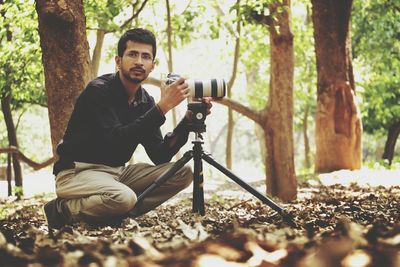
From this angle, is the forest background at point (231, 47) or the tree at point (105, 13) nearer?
the forest background at point (231, 47)

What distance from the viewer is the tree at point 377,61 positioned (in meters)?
13.8

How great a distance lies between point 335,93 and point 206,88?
267 inches

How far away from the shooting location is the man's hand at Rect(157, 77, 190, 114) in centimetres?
359

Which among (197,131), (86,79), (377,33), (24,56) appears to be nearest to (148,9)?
(377,33)

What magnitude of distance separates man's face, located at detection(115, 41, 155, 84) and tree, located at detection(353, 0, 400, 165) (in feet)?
34.8

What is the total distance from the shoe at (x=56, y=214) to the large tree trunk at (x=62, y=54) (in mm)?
872

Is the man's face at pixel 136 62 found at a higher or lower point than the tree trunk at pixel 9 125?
higher

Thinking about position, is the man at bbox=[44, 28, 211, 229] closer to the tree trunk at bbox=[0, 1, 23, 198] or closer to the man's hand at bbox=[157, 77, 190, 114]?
the man's hand at bbox=[157, 77, 190, 114]

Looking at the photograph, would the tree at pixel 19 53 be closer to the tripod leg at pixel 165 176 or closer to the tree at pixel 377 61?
the tripod leg at pixel 165 176

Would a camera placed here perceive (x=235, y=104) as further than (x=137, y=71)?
Yes

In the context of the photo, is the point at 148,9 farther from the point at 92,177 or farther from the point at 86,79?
the point at 92,177

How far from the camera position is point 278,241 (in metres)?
1.53

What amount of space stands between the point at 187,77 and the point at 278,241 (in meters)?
2.31

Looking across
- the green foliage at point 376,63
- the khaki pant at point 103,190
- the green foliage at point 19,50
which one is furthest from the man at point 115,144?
the green foliage at point 376,63
